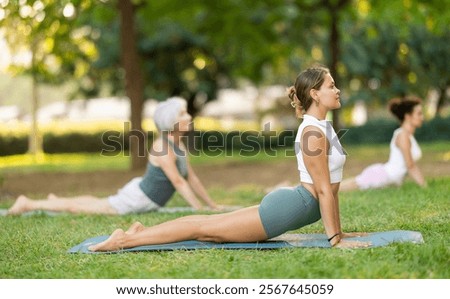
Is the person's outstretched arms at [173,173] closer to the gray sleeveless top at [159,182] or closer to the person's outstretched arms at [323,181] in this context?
the gray sleeveless top at [159,182]

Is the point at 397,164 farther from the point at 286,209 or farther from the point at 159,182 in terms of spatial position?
the point at 286,209

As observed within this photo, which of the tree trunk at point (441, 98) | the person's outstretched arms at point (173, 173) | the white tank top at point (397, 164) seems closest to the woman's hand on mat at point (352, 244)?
the person's outstretched arms at point (173, 173)

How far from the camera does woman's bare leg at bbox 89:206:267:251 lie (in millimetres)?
4664

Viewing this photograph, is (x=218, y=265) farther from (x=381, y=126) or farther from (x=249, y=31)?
(x=381, y=126)

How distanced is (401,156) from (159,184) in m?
2.96

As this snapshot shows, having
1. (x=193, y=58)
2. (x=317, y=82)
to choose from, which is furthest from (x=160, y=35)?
(x=317, y=82)

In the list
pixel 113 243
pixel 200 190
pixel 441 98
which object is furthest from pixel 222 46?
pixel 113 243

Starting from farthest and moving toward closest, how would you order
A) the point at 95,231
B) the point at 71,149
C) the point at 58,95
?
the point at 58,95 < the point at 71,149 < the point at 95,231

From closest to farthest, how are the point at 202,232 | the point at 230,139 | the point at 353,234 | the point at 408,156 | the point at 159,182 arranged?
the point at 202,232
the point at 353,234
the point at 159,182
the point at 408,156
the point at 230,139

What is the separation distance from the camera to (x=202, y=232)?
15.4 ft

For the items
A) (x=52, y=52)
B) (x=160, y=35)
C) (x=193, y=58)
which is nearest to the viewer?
(x=52, y=52)

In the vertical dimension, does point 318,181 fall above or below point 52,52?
below

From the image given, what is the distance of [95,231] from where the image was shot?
576 cm

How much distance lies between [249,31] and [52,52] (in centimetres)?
408
